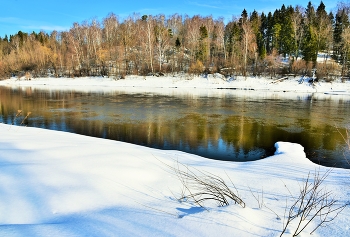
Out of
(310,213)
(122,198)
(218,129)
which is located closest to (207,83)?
(218,129)

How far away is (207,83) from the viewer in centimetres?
4222

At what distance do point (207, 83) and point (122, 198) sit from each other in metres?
40.2

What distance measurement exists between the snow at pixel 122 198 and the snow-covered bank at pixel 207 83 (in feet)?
116

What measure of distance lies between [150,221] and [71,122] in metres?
12.3

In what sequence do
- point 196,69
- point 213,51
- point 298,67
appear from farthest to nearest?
point 213,51
point 196,69
point 298,67

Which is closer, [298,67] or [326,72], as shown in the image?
[326,72]

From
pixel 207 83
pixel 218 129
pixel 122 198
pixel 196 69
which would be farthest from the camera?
pixel 196 69

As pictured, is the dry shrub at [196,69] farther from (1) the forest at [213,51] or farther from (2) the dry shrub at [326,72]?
(2) the dry shrub at [326,72]

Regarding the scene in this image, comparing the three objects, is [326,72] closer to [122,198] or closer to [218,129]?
[218,129]

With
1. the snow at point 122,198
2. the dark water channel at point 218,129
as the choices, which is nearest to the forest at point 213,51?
the dark water channel at point 218,129

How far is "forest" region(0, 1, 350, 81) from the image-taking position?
43.7 m

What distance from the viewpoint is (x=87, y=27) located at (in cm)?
5997

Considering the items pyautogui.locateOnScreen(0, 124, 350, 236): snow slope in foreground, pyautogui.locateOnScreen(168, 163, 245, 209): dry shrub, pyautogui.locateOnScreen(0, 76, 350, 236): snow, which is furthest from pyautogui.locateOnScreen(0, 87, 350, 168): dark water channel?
pyautogui.locateOnScreen(168, 163, 245, 209): dry shrub

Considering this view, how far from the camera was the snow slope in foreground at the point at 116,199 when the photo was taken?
7.60 feet
